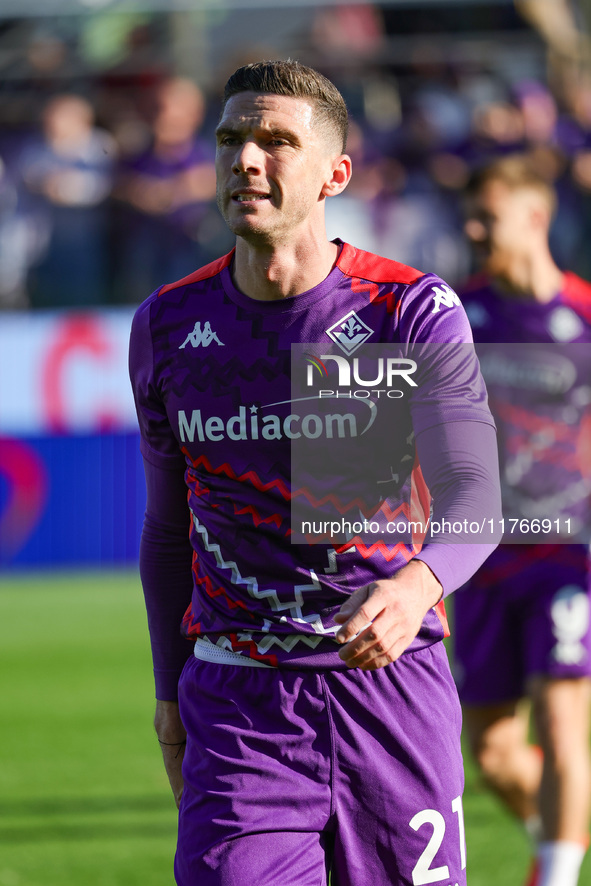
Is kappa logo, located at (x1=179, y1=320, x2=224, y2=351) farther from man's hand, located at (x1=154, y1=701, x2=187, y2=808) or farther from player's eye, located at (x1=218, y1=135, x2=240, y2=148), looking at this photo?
man's hand, located at (x1=154, y1=701, x2=187, y2=808)

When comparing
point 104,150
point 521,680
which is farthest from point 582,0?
point 521,680

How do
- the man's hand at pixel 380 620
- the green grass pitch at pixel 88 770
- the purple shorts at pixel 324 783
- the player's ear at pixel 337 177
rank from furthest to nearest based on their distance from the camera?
the green grass pitch at pixel 88 770 < the player's ear at pixel 337 177 < the purple shorts at pixel 324 783 < the man's hand at pixel 380 620

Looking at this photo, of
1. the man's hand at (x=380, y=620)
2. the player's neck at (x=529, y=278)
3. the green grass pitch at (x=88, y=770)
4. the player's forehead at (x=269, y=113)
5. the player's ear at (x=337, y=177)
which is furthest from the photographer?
the green grass pitch at (x=88, y=770)

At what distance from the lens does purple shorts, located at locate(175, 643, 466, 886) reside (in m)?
2.79

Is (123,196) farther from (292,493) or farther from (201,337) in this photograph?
(292,493)

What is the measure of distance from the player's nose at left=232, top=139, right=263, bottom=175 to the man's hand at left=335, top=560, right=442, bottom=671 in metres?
1.01

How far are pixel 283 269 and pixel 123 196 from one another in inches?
378

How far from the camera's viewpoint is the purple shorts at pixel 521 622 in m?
4.84

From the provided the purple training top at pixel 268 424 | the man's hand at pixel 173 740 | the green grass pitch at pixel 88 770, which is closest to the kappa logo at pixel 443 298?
the purple training top at pixel 268 424

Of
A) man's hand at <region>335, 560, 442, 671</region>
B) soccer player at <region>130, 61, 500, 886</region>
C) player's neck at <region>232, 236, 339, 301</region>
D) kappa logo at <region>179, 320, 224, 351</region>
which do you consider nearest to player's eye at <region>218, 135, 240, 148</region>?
soccer player at <region>130, 61, 500, 886</region>

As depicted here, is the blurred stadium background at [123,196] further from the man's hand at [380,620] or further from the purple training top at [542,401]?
the man's hand at [380,620]

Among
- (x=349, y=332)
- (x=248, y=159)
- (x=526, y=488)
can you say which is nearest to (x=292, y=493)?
(x=349, y=332)

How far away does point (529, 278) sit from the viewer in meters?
5.20

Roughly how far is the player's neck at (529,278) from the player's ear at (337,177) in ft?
7.20
